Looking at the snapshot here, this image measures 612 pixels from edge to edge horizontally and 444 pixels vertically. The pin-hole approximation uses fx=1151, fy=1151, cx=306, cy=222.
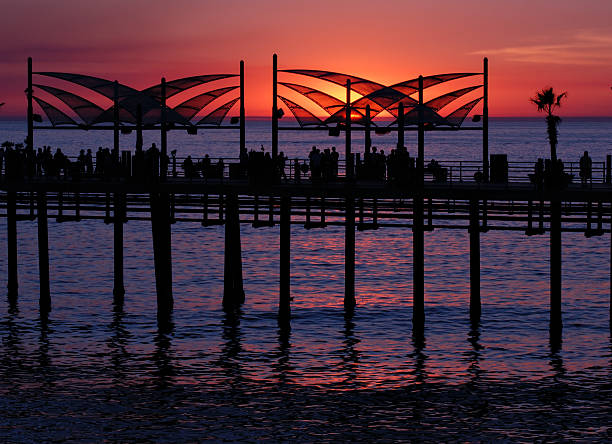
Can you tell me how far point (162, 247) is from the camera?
4406 cm

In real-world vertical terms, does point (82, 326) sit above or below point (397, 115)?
below

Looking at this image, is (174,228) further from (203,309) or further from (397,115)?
(397,115)

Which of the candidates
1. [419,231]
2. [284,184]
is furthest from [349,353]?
[284,184]

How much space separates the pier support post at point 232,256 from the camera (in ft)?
148

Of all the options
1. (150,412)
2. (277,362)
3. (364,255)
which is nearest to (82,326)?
(277,362)

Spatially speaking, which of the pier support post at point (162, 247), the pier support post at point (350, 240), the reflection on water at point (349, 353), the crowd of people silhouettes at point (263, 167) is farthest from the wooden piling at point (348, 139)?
the pier support post at point (162, 247)

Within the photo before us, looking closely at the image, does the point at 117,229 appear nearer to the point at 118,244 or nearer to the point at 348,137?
the point at 118,244

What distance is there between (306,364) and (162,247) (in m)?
8.38

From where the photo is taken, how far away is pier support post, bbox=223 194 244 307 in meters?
45.2

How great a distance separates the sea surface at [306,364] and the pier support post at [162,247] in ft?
3.54

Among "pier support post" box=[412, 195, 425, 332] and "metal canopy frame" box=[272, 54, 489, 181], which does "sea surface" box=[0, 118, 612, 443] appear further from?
"metal canopy frame" box=[272, 54, 489, 181]

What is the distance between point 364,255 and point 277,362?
38.9m

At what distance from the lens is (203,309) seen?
50.0 metres

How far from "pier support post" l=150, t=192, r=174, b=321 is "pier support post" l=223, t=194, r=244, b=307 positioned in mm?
2464
